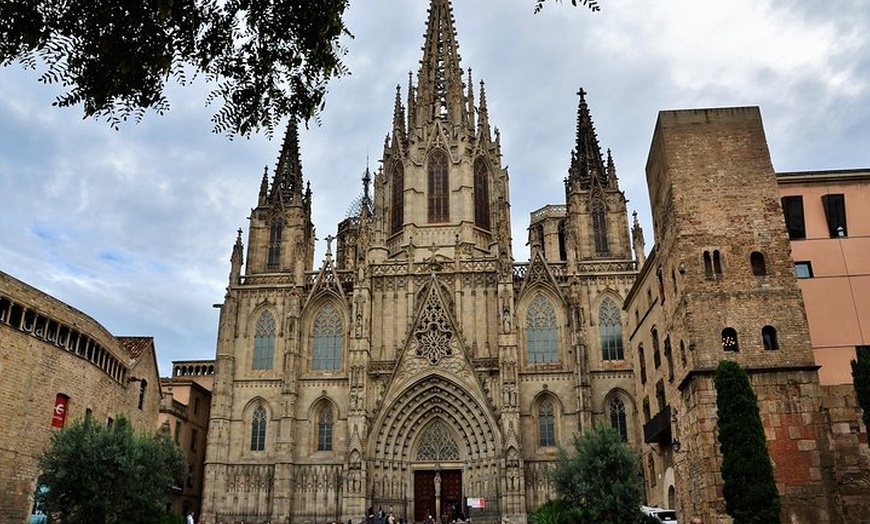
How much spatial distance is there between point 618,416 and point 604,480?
15.8 meters

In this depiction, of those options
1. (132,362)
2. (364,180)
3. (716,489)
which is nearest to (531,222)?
(364,180)

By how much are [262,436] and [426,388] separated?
10396 mm

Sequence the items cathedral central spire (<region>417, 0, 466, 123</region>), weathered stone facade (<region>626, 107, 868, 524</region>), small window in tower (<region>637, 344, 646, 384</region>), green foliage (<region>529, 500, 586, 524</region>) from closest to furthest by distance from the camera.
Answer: weathered stone facade (<region>626, 107, 868, 524</region>) < green foliage (<region>529, 500, 586, 524</region>) < small window in tower (<region>637, 344, 646, 384</region>) < cathedral central spire (<region>417, 0, 466, 123</region>)

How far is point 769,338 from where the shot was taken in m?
25.1

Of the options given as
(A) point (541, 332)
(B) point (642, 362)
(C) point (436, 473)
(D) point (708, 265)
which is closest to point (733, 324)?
(D) point (708, 265)

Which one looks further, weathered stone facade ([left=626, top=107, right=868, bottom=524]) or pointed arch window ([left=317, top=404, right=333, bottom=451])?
pointed arch window ([left=317, top=404, right=333, bottom=451])

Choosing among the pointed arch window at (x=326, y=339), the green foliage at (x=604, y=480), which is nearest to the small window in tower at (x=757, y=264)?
the green foliage at (x=604, y=480)

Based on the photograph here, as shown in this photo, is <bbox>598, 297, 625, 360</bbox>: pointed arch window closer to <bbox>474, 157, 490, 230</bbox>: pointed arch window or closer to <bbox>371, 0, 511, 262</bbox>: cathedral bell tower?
<bbox>371, 0, 511, 262</bbox>: cathedral bell tower

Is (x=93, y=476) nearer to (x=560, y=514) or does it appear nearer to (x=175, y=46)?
(x=560, y=514)

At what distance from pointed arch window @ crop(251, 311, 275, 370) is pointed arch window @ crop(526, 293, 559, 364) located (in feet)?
52.1

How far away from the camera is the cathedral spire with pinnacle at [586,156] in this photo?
164 ft

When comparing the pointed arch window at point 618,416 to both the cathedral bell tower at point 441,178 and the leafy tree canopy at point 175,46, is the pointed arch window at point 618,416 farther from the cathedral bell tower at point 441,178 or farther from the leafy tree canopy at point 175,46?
the leafy tree canopy at point 175,46

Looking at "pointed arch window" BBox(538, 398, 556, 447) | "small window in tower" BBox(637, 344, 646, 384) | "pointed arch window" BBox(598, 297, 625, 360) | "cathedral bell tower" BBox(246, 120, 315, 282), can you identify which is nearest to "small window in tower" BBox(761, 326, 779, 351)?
"small window in tower" BBox(637, 344, 646, 384)

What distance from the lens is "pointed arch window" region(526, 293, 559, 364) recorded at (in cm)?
4397
